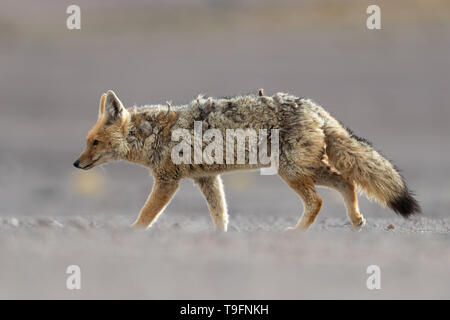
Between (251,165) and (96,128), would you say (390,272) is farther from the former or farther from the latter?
(96,128)

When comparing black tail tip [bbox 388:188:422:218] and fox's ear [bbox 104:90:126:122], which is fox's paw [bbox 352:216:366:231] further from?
fox's ear [bbox 104:90:126:122]

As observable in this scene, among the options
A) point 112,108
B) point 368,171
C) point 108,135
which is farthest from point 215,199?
point 368,171

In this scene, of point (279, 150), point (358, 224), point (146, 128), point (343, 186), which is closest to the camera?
point (279, 150)

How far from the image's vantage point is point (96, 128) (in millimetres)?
11695

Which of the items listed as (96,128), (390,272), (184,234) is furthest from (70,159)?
(390,272)

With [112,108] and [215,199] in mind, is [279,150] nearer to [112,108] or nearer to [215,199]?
[215,199]

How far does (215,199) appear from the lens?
38.8 feet

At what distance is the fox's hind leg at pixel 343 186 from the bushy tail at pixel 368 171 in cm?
9

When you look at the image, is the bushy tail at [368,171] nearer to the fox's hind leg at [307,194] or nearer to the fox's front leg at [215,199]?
the fox's hind leg at [307,194]

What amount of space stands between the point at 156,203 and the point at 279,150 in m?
1.63

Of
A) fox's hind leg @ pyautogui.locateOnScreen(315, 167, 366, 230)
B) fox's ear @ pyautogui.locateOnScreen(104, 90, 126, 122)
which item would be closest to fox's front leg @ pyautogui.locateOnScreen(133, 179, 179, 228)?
fox's ear @ pyautogui.locateOnScreen(104, 90, 126, 122)

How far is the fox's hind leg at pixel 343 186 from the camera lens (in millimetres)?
11125

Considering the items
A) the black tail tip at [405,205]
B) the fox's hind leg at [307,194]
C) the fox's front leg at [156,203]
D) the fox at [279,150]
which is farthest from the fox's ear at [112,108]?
the black tail tip at [405,205]

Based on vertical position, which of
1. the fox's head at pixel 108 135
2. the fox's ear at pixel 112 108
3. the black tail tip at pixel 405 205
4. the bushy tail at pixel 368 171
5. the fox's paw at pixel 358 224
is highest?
the fox's ear at pixel 112 108
